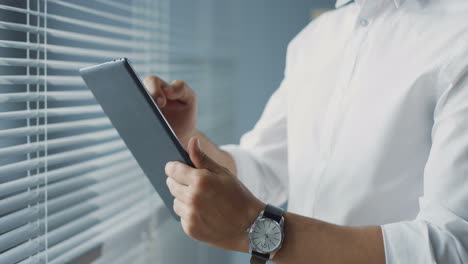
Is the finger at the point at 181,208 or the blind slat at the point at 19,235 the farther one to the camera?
the blind slat at the point at 19,235

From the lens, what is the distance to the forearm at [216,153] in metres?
1.15

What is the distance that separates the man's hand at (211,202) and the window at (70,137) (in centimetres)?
35

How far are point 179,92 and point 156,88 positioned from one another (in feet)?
0.22

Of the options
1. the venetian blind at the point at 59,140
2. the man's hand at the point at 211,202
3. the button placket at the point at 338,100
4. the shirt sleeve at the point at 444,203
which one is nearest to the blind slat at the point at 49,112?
the venetian blind at the point at 59,140

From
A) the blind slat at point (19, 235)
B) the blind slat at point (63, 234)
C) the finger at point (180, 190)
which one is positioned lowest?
the blind slat at point (63, 234)

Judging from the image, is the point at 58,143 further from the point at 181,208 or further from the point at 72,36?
A: the point at 181,208

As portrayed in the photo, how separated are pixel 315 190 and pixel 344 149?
14 cm

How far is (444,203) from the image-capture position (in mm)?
790

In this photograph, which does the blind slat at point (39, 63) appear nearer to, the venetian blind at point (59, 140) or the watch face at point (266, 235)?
the venetian blind at point (59, 140)

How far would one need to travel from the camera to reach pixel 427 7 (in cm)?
102

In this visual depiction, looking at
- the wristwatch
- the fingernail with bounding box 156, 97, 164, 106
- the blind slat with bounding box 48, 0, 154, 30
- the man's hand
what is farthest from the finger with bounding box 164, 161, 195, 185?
the blind slat with bounding box 48, 0, 154, 30

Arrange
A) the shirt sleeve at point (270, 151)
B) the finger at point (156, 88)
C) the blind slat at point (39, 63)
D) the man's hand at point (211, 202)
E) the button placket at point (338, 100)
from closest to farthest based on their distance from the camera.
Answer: the man's hand at point (211, 202), the blind slat at point (39, 63), the finger at point (156, 88), the button placket at point (338, 100), the shirt sleeve at point (270, 151)

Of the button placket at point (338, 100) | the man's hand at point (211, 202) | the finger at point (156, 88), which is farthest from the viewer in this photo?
the button placket at point (338, 100)

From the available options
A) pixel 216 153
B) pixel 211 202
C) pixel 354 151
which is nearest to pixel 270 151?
pixel 216 153
